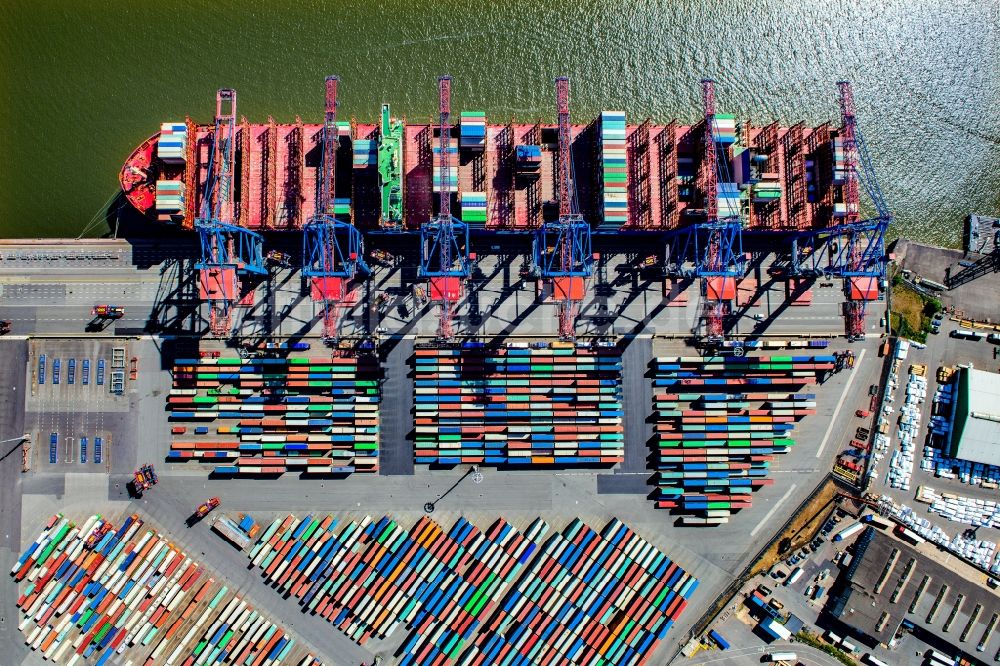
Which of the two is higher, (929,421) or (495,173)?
(495,173)

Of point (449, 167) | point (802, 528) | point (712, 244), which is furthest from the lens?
point (802, 528)

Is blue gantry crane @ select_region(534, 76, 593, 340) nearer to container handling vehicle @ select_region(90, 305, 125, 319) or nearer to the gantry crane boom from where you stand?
the gantry crane boom

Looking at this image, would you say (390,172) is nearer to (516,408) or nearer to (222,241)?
(222,241)

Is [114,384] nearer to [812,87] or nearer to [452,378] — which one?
[452,378]

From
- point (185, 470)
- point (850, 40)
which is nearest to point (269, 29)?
point (185, 470)

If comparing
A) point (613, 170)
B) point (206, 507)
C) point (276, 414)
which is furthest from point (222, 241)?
point (613, 170)

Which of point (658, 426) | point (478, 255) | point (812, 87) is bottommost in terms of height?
point (658, 426)
